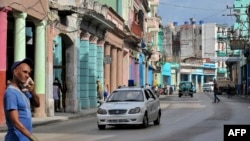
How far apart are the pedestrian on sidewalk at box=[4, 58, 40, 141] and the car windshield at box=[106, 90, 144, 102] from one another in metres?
15.1

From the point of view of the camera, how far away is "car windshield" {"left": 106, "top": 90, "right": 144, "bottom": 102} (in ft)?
70.6

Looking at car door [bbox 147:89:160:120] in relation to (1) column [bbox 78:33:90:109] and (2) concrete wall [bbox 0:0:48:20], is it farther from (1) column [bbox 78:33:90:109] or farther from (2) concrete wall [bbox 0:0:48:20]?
(1) column [bbox 78:33:90:109]

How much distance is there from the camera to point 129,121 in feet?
67.0

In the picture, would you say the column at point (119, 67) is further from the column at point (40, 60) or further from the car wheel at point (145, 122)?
the car wheel at point (145, 122)

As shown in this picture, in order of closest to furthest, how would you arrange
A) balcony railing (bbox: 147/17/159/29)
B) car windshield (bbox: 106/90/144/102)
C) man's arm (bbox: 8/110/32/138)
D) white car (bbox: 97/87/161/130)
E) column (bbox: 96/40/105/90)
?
man's arm (bbox: 8/110/32/138) → white car (bbox: 97/87/161/130) → car windshield (bbox: 106/90/144/102) → column (bbox: 96/40/105/90) → balcony railing (bbox: 147/17/159/29)

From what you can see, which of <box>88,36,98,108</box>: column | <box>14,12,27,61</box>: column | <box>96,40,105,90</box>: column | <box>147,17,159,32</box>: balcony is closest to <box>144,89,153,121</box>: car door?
<box>14,12,27,61</box>: column

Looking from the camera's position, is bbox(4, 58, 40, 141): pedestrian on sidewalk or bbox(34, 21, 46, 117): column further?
bbox(34, 21, 46, 117): column

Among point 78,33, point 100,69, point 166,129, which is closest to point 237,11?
point 100,69

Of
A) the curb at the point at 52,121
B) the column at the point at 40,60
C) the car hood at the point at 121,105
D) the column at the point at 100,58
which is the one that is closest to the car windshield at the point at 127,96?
the car hood at the point at 121,105

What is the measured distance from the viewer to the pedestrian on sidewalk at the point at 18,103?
620 cm

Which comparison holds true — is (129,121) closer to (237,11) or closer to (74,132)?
Result: (74,132)

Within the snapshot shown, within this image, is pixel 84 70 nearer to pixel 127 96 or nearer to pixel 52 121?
pixel 52 121

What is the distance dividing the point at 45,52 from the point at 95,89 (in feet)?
33.5

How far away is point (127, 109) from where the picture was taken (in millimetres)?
20516
